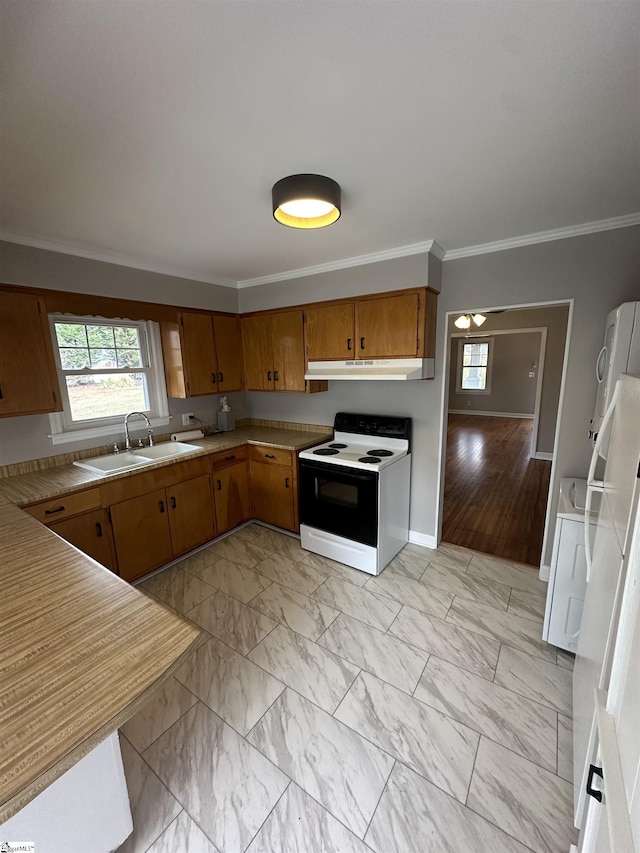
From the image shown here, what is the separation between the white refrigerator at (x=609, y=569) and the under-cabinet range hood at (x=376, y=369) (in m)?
1.37

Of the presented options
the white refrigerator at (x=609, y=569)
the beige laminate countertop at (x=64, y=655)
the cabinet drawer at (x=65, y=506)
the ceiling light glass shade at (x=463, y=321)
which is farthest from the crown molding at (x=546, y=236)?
the ceiling light glass shade at (x=463, y=321)

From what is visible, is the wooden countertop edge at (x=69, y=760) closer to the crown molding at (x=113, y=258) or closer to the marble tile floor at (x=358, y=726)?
the marble tile floor at (x=358, y=726)

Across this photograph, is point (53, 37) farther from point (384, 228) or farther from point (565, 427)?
point (565, 427)

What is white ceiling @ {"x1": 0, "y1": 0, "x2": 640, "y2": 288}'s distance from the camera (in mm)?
864

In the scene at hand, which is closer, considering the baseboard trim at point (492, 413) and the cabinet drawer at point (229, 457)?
the cabinet drawer at point (229, 457)

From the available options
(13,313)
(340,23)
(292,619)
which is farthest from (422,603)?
(13,313)

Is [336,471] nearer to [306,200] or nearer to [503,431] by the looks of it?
[306,200]

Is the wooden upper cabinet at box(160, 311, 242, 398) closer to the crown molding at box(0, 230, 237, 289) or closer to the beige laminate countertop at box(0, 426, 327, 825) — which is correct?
the crown molding at box(0, 230, 237, 289)

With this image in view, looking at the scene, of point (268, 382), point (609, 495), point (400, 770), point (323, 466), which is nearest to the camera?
point (609, 495)

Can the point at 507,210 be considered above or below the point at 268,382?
above

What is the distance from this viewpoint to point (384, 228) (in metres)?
2.19

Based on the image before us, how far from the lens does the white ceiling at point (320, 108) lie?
86 centimetres

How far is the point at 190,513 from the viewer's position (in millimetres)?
2949

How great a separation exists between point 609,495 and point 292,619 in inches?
75.9
